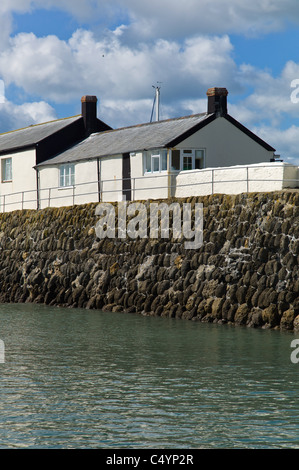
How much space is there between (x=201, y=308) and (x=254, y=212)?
12.8 feet

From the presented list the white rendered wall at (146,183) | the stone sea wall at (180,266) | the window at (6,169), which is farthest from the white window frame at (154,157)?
the window at (6,169)

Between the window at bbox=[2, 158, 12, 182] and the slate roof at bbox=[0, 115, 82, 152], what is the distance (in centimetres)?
70

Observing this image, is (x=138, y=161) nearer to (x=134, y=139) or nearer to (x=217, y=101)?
(x=134, y=139)

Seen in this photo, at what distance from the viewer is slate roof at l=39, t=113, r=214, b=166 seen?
34.4 m

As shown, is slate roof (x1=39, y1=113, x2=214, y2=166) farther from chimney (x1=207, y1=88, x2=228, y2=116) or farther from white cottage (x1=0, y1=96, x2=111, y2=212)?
white cottage (x1=0, y1=96, x2=111, y2=212)

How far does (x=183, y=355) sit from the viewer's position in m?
18.7

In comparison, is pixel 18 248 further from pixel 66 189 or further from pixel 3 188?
pixel 3 188

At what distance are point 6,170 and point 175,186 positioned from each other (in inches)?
713

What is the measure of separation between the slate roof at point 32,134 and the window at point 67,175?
288 cm

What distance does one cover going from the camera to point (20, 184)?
43188 mm

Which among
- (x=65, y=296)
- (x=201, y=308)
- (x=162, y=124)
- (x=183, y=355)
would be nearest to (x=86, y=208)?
(x=65, y=296)

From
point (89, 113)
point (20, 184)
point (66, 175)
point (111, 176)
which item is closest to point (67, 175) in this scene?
point (66, 175)

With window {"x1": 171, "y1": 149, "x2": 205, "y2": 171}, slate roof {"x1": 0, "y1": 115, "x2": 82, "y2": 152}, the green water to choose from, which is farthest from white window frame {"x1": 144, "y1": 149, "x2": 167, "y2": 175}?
the green water

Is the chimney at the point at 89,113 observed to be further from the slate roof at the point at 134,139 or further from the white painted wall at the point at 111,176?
the white painted wall at the point at 111,176
